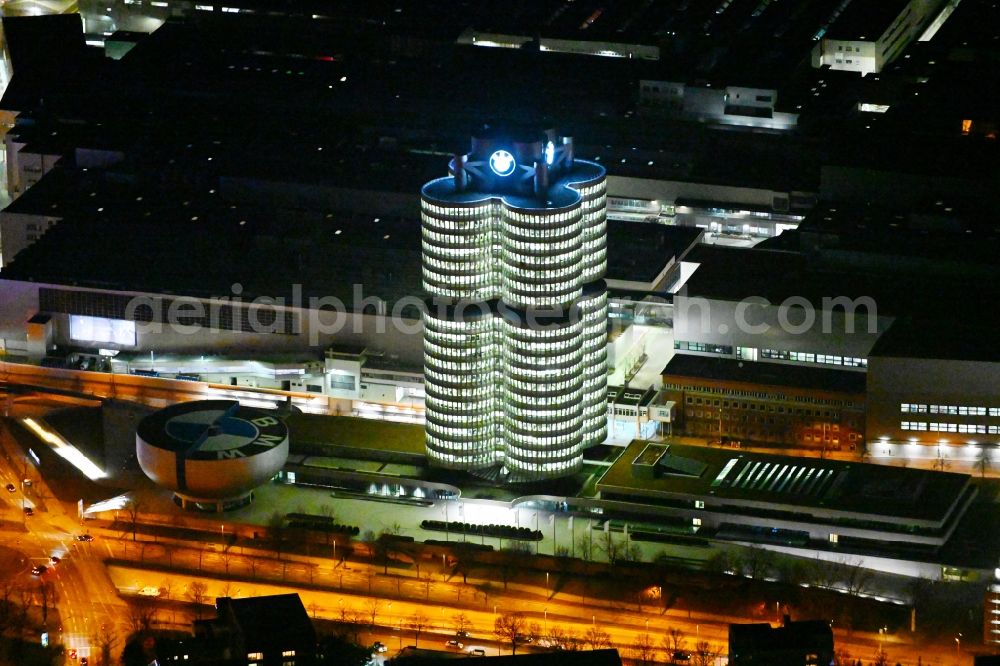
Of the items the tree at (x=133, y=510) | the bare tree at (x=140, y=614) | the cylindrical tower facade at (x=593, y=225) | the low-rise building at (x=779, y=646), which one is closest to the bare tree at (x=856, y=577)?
the low-rise building at (x=779, y=646)

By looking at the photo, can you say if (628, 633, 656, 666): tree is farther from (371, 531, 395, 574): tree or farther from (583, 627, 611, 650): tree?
(371, 531, 395, 574): tree

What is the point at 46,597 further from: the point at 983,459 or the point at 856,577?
the point at 983,459

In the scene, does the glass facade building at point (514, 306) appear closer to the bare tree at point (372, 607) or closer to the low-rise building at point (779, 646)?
the bare tree at point (372, 607)

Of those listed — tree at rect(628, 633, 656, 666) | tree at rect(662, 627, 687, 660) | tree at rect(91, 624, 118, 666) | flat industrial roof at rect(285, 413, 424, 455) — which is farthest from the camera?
flat industrial roof at rect(285, 413, 424, 455)

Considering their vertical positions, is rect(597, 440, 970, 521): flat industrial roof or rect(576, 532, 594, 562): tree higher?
rect(597, 440, 970, 521): flat industrial roof

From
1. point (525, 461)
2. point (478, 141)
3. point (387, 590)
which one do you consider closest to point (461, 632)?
point (387, 590)

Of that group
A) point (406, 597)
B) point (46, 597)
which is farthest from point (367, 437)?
point (46, 597)

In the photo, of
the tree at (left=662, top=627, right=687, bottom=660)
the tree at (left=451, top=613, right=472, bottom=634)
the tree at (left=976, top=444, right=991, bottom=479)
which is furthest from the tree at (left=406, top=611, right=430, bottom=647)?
the tree at (left=976, top=444, right=991, bottom=479)
